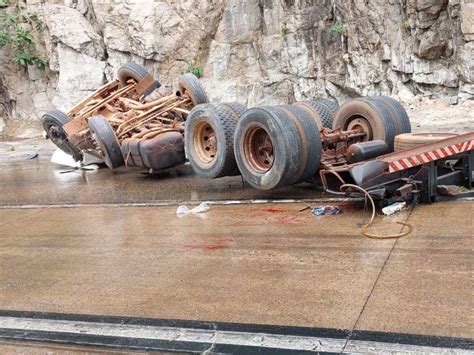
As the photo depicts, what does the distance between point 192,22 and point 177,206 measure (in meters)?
13.3

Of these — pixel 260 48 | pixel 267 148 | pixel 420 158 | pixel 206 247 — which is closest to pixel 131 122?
pixel 267 148

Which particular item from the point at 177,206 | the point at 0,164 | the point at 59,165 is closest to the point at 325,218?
the point at 177,206

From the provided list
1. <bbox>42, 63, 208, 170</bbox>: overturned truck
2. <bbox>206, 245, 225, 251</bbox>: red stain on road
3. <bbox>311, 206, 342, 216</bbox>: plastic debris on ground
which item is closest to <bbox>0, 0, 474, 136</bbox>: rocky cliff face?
<bbox>42, 63, 208, 170</bbox>: overturned truck

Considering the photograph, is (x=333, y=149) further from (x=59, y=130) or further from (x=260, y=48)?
(x=260, y=48)

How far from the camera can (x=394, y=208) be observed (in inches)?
221

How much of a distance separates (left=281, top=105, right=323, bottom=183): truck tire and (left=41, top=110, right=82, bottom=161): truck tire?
619cm

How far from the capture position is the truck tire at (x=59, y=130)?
1120 cm

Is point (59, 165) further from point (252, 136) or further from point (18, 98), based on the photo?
point (18, 98)

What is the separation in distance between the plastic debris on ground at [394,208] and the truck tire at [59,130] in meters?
7.25

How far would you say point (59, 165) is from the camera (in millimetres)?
12359

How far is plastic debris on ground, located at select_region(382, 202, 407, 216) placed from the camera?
18.3ft

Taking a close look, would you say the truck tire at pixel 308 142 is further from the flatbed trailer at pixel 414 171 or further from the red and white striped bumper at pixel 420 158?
the red and white striped bumper at pixel 420 158

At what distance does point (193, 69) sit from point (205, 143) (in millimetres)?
11302

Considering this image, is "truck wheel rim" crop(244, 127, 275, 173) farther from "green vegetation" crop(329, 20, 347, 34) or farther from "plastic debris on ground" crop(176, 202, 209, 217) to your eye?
"green vegetation" crop(329, 20, 347, 34)
